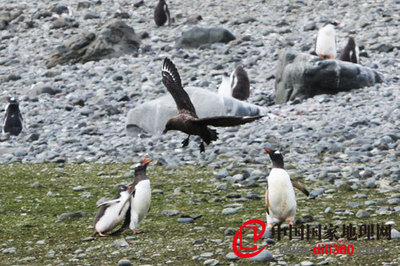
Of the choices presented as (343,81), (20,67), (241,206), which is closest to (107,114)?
(343,81)

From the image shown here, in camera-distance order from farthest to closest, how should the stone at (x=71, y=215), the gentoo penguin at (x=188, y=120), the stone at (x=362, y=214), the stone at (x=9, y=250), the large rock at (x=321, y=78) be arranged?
the large rock at (x=321, y=78) < the stone at (x=71, y=215) < the stone at (x=362, y=214) < the stone at (x=9, y=250) < the gentoo penguin at (x=188, y=120)

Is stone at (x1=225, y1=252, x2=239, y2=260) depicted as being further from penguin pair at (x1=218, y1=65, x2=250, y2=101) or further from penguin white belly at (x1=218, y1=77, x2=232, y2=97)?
penguin white belly at (x1=218, y1=77, x2=232, y2=97)

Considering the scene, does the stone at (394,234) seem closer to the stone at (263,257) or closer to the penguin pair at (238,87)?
the stone at (263,257)

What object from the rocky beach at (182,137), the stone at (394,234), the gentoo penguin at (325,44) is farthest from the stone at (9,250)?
the gentoo penguin at (325,44)

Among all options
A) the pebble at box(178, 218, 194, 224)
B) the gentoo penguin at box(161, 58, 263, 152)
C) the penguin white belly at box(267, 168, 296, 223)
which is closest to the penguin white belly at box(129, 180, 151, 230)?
the pebble at box(178, 218, 194, 224)

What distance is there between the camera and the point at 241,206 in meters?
8.11

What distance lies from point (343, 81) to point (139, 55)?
6.76 metres

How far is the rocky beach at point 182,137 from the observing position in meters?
7.20

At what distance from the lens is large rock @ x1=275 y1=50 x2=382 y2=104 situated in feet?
47.2

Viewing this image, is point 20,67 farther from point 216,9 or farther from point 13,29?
point 216,9

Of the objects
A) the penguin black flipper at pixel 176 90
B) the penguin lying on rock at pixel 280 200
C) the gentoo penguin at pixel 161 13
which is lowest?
the penguin lying on rock at pixel 280 200

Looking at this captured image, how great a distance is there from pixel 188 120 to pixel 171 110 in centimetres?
605

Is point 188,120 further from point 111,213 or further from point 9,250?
point 9,250

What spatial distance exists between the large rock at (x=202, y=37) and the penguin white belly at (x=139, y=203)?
11749 mm
